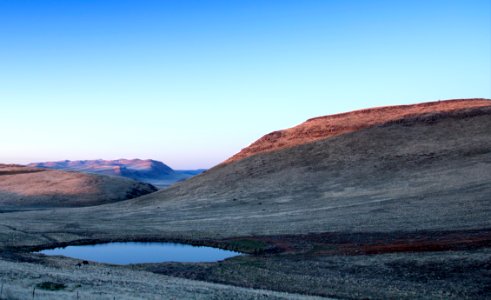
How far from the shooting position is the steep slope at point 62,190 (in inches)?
3848

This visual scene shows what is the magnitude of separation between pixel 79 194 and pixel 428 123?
247ft

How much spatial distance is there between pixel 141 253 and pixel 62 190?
73.2 meters

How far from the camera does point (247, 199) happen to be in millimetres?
73312

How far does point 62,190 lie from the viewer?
106500 mm

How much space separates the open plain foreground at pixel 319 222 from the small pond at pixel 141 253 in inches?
61.6

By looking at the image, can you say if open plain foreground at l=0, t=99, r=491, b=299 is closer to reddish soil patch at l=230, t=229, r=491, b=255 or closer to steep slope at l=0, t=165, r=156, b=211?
reddish soil patch at l=230, t=229, r=491, b=255

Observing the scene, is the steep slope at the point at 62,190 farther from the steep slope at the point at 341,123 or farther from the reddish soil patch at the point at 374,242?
the reddish soil patch at the point at 374,242

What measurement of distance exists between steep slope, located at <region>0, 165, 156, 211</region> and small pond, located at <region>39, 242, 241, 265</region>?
178 ft

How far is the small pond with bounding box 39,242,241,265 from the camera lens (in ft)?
123

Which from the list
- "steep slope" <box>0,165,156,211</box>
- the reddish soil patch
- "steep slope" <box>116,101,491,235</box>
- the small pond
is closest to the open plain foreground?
the reddish soil patch

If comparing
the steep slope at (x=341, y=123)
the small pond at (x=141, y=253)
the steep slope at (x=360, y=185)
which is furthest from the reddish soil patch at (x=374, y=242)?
the steep slope at (x=341, y=123)

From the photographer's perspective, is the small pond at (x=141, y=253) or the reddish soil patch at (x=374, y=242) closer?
the reddish soil patch at (x=374, y=242)

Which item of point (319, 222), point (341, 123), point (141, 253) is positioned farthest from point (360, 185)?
point (341, 123)

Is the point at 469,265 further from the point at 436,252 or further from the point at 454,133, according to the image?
the point at 454,133
